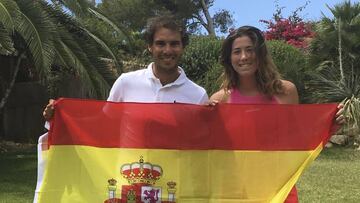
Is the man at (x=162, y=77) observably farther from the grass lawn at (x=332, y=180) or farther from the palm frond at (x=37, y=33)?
the palm frond at (x=37, y=33)

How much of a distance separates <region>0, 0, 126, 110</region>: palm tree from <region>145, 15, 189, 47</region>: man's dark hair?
18.3ft

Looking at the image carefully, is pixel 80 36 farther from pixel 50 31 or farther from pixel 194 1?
pixel 194 1

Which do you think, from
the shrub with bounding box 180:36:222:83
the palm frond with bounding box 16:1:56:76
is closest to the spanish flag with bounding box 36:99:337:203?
the palm frond with bounding box 16:1:56:76

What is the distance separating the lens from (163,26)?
3.72 meters

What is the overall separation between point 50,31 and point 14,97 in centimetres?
568

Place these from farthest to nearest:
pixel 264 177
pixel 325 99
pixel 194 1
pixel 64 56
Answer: pixel 194 1
pixel 325 99
pixel 64 56
pixel 264 177

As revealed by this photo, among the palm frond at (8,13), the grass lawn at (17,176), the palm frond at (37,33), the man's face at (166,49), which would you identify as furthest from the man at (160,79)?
the palm frond at (37,33)

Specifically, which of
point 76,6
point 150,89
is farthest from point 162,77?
point 76,6

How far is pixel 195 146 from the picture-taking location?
378 centimetres

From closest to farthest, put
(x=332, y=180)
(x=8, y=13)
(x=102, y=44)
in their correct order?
(x=8, y=13)
(x=332, y=180)
(x=102, y=44)

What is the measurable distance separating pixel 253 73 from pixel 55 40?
7.23 metres

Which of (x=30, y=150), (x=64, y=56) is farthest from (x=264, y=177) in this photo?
(x=30, y=150)

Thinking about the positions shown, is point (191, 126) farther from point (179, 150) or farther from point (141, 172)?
point (141, 172)

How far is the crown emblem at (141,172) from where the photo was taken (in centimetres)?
361
